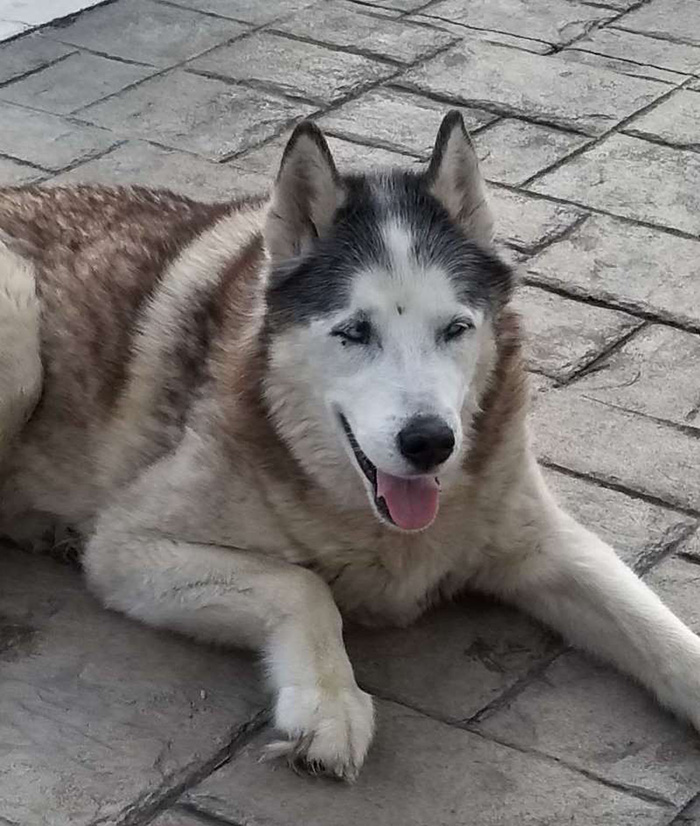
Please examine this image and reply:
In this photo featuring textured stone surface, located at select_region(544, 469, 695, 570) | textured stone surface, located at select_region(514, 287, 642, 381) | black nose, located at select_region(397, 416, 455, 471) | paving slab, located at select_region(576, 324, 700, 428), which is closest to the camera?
black nose, located at select_region(397, 416, 455, 471)

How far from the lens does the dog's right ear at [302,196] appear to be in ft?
13.1

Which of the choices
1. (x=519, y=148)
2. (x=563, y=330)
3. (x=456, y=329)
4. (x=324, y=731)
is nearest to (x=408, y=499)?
(x=456, y=329)

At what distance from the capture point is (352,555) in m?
4.27

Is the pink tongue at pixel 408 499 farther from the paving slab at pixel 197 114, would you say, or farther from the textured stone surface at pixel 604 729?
the paving slab at pixel 197 114

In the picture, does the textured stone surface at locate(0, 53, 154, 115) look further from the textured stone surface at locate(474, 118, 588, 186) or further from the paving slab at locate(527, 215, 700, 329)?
the paving slab at locate(527, 215, 700, 329)

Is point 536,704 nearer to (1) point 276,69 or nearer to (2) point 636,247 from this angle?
(2) point 636,247

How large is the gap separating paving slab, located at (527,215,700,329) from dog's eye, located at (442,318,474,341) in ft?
7.31

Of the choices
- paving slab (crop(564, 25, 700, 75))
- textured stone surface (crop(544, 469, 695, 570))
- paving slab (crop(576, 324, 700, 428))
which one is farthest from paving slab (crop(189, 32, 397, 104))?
textured stone surface (crop(544, 469, 695, 570))

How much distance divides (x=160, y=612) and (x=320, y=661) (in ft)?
1.79

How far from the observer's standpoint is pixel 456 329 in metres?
3.91

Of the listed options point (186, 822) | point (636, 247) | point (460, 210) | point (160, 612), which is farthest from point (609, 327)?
point (186, 822)

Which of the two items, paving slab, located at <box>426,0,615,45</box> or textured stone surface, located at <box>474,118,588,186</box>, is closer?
textured stone surface, located at <box>474,118,588,186</box>

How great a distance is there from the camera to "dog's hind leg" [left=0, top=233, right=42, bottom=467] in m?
4.58

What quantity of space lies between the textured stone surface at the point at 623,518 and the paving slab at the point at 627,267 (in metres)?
1.18
